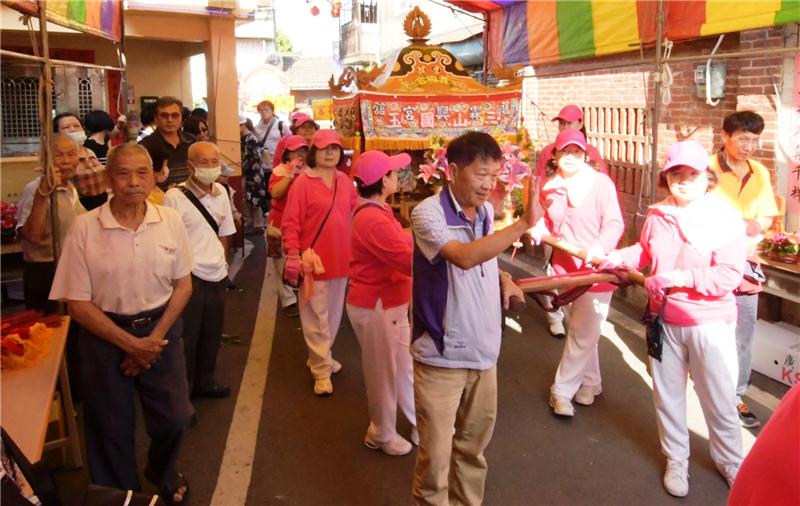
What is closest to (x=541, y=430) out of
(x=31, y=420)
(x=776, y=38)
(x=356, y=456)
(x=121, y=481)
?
(x=356, y=456)

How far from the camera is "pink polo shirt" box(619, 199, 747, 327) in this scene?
358 centimetres

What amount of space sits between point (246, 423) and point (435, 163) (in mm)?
2788

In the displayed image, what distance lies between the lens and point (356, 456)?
14.2 ft

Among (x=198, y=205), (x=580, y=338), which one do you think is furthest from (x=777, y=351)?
(x=198, y=205)

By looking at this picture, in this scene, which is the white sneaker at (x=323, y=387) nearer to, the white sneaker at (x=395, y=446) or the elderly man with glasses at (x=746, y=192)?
the white sneaker at (x=395, y=446)

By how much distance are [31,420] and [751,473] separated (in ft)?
8.22

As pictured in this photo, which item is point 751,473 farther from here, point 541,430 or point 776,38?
point 776,38

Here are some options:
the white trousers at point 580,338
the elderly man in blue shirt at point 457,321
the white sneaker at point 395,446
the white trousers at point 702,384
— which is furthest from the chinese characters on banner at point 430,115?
the elderly man in blue shirt at point 457,321

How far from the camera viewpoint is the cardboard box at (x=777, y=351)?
5238mm

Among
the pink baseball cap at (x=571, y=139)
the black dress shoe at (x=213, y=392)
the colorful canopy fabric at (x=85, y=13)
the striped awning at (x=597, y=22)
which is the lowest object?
the black dress shoe at (x=213, y=392)

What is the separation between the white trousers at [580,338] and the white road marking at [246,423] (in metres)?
2.13

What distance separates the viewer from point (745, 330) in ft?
15.3

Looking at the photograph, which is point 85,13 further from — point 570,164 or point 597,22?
point 597,22

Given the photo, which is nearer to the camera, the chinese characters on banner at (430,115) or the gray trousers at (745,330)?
the gray trousers at (745,330)
